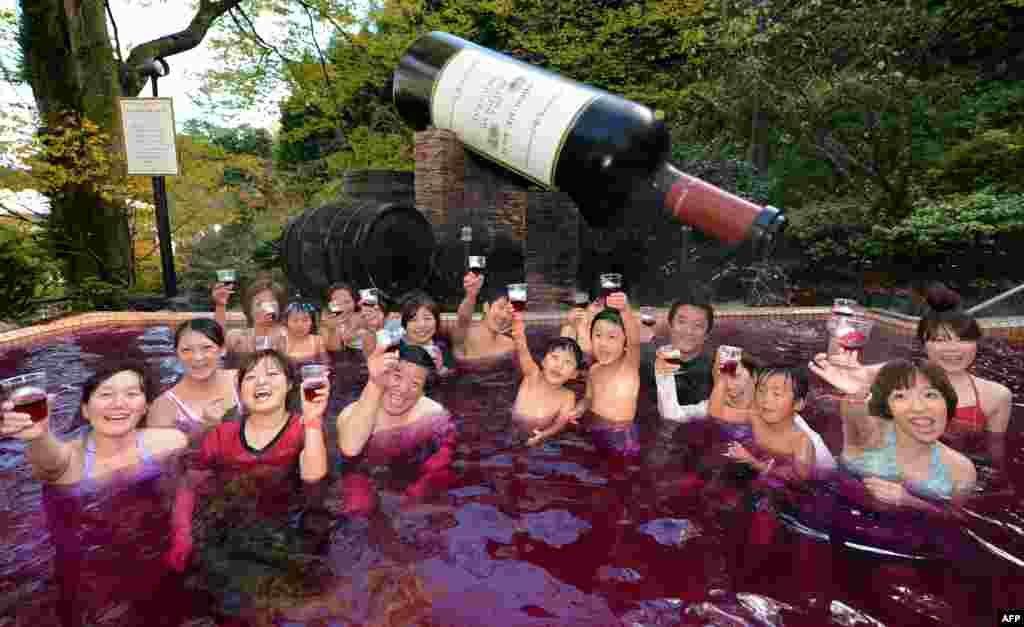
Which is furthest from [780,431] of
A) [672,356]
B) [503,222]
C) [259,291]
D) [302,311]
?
[503,222]

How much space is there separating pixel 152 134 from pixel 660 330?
6.85 metres

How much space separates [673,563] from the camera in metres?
2.50

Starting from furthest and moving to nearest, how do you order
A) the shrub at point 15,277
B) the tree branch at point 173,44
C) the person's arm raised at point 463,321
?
the tree branch at point 173,44
the shrub at point 15,277
the person's arm raised at point 463,321

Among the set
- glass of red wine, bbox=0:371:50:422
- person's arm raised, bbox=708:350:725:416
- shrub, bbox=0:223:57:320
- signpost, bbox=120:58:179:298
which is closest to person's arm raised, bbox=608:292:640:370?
person's arm raised, bbox=708:350:725:416

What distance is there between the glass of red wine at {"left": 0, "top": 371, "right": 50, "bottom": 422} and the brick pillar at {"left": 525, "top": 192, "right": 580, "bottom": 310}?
6.41m

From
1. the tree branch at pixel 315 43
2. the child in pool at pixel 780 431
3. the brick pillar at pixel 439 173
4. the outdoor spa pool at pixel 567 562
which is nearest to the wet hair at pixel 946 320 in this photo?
the outdoor spa pool at pixel 567 562

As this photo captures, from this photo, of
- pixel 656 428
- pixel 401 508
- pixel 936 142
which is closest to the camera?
pixel 401 508

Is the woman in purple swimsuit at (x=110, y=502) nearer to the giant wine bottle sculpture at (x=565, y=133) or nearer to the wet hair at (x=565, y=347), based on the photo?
the wet hair at (x=565, y=347)

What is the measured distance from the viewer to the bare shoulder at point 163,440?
3.03 meters

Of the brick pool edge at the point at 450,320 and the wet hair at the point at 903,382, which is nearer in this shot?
the wet hair at the point at 903,382

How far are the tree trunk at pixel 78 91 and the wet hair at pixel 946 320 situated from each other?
10499mm

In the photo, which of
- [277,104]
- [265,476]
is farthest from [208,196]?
[265,476]

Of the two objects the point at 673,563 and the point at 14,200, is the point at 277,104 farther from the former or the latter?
the point at 673,563

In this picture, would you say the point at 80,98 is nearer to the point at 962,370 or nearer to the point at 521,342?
the point at 521,342
